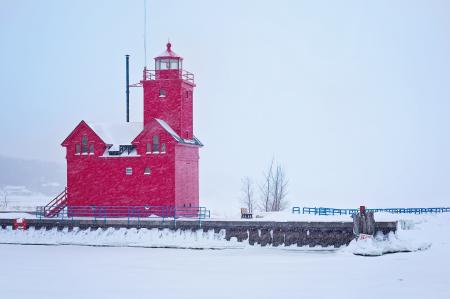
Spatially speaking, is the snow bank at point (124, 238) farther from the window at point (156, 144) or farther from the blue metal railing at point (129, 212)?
the window at point (156, 144)

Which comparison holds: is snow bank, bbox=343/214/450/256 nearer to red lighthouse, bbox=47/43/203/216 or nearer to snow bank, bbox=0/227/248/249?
snow bank, bbox=0/227/248/249

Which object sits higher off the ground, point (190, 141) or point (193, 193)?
point (190, 141)

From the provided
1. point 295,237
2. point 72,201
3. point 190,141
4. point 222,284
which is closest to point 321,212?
point 295,237

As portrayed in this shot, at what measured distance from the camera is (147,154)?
5372 centimetres

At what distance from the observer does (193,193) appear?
56.2 metres

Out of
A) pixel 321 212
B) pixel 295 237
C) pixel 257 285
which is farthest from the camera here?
pixel 321 212

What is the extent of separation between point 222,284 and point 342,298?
6.12m

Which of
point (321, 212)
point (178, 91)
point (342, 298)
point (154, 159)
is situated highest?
point (178, 91)

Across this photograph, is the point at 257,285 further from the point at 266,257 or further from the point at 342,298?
the point at 266,257

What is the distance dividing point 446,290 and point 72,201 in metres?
34.9

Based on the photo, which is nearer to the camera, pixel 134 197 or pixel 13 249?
pixel 13 249

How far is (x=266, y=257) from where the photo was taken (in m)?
41.3

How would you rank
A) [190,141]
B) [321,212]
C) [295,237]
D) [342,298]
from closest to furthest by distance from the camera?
[342,298] → [295,237] → [321,212] → [190,141]

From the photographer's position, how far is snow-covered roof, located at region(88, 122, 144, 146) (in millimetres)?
55562
